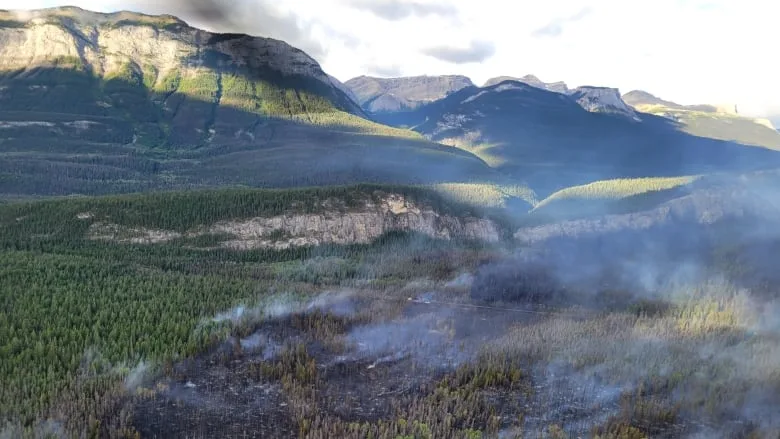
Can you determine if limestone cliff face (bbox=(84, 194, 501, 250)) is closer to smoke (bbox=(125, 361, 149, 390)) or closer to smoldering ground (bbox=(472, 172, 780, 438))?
smoldering ground (bbox=(472, 172, 780, 438))

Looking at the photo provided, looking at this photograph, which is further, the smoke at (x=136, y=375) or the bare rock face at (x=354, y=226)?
the bare rock face at (x=354, y=226)

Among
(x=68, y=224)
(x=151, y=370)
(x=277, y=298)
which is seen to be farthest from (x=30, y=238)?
(x=151, y=370)

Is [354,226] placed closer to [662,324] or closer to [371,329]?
[371,329]

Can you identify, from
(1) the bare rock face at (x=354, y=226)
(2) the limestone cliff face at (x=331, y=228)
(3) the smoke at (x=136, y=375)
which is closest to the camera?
(3) the smoke at (x=136, y=375)

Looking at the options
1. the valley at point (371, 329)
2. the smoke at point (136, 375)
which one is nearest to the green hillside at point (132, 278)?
the valley at point (371, 329)

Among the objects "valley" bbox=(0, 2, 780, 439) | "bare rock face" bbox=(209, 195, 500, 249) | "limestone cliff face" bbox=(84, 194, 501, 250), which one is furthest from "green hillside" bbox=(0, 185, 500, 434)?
"bare rock face" bbox=(209, 195, 500, 249)

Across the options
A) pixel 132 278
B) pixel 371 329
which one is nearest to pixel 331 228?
pixel 132 278

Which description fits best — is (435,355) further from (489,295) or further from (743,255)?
(743,255)

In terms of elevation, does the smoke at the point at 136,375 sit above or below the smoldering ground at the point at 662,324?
below

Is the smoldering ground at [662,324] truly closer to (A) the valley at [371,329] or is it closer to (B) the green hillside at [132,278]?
(A) the valley at [371,329]
